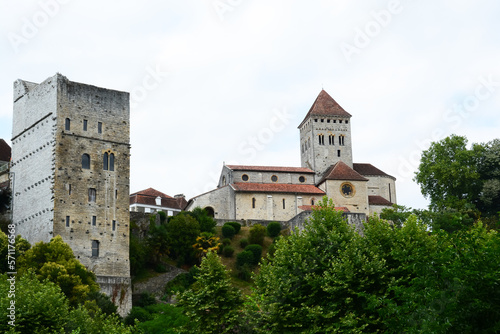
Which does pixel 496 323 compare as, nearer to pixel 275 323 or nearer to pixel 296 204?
pixel 275 323

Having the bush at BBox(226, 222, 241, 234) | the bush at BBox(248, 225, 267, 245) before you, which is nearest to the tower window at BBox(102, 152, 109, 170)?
the bush at BBox(226, 222, 241, 234)

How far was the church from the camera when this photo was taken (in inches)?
2899

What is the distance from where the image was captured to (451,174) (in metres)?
72.6

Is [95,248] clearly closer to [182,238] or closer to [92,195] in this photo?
[92,195]

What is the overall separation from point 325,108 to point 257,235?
2736cm

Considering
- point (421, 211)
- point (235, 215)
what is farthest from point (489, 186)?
point (235, 215)

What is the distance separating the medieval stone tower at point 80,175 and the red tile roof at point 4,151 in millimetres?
13992

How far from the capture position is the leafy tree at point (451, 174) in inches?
2844

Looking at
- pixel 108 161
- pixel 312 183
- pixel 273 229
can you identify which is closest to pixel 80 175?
pixel 108 161

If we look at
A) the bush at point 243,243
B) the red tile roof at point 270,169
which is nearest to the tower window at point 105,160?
the bush at point 243,243

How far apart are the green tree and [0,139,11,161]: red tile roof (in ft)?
130

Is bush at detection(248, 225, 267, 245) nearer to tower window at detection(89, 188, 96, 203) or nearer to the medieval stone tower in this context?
the medieval stone tower

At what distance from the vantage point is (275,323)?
30.5m

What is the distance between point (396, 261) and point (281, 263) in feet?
17.5
